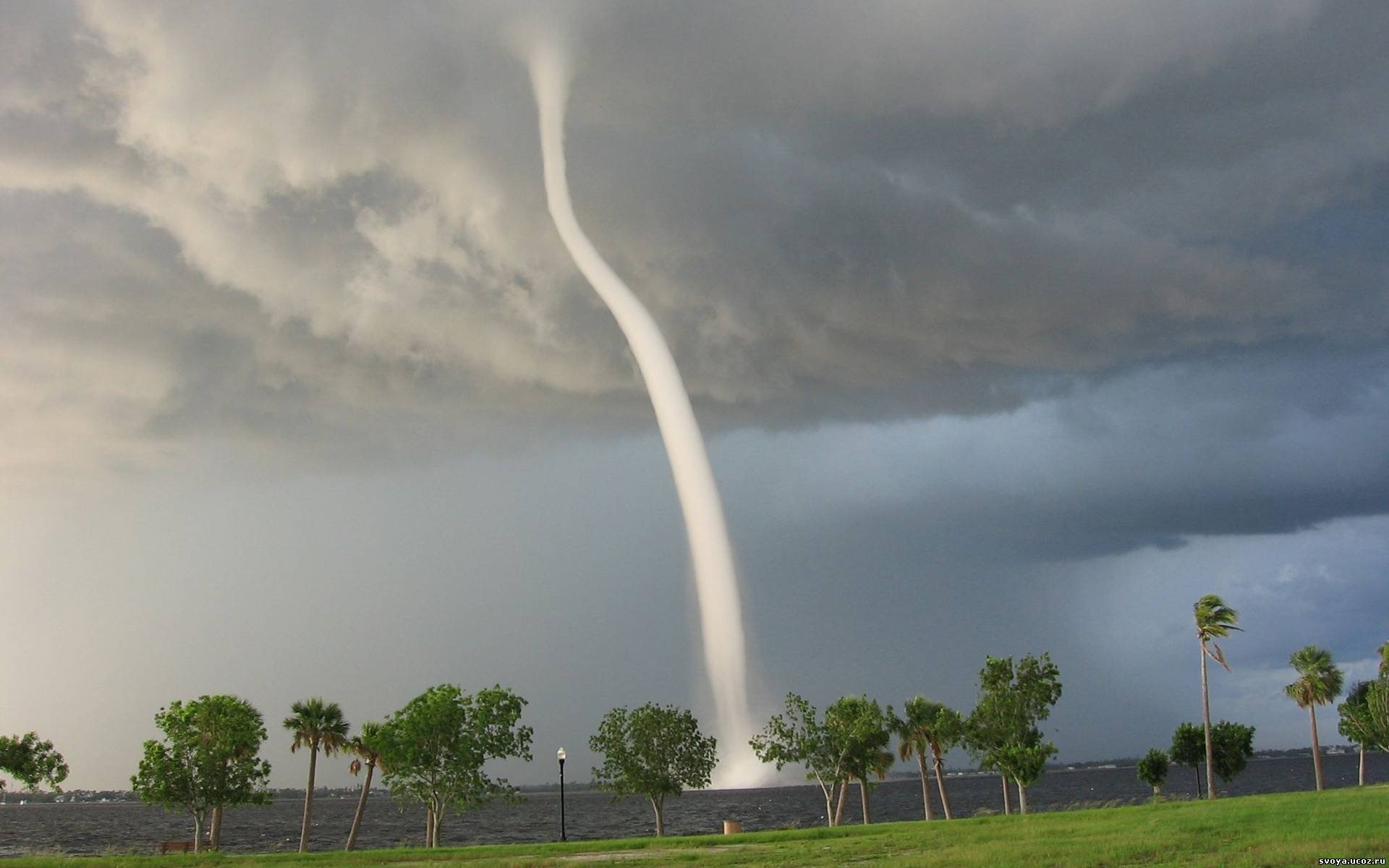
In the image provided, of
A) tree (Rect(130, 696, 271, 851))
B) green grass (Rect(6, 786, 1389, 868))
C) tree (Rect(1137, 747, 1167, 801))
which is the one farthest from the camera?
tree (Rect(1137, 747, 1167, 801))

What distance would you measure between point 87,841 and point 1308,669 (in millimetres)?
134145

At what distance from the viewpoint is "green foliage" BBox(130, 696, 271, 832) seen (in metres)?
60.1

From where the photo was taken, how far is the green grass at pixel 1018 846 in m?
28.6

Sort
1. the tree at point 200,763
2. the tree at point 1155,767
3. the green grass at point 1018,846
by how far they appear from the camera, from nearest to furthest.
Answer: the green grass at point 1018,846, the tree at point 200,763, the tree at point 1155,767

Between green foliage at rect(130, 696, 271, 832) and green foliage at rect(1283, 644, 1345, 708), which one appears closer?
green foliage at rect(130, 696, 271, 832)

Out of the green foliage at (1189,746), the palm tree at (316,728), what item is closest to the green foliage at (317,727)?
the palm tree at (316,728)

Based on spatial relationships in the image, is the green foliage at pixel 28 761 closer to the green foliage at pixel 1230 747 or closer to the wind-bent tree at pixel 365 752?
the wind-bent tree at pixel 365 752

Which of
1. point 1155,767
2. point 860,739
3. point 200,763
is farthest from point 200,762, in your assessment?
point 1155,767

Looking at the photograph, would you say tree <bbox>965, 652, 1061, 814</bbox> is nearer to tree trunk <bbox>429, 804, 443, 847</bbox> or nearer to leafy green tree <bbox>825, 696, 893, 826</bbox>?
leafy green tree <bbox>825, 696, 893, 826</bbox>

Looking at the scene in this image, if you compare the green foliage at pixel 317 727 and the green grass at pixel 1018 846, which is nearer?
the green grass at pixel 1018 846

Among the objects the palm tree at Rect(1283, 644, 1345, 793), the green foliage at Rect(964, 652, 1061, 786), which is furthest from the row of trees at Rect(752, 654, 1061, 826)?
the palm tree at Rect(1283, 644, 1345, 793)

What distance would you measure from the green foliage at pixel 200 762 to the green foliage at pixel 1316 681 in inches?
3146

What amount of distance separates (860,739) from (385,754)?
3018 centimetres

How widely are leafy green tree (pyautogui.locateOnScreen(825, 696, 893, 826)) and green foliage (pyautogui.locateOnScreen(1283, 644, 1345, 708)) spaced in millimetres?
39718
